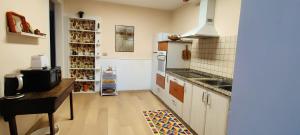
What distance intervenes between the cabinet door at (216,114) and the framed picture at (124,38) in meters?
3.04

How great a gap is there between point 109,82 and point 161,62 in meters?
1.63

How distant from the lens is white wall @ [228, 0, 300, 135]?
563mm

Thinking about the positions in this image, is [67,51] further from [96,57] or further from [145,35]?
[145,35]

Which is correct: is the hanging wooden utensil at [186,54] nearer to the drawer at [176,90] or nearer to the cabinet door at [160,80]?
the cabinet door at [160,80]

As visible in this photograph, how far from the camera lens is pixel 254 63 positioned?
0.72 metres

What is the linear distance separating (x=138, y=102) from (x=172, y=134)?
1.57 metres

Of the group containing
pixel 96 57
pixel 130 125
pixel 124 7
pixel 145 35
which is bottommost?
pixel 130 125

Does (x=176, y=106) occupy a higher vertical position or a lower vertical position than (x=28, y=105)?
lower

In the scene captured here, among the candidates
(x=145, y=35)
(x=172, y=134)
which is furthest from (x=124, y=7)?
(x=172, y=134)

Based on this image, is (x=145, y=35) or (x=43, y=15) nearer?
(x=43, y=15)

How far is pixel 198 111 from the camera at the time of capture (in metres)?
2.37

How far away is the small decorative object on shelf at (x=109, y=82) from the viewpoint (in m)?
4.38

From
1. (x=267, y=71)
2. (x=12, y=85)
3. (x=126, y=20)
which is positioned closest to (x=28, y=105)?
(x=12, y=85)

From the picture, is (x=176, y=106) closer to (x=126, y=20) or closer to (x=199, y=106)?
(x=199, y=106)
